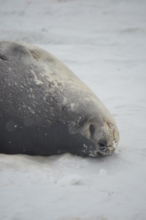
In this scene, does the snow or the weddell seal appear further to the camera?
the weddell seal

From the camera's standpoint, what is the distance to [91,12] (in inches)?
251

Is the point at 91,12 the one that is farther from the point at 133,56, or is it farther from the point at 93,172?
the point at 93,172

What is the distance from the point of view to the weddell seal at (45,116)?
195 cm

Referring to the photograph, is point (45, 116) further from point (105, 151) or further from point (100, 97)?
point (100, 97)

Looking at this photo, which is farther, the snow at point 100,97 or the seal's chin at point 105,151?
the seal's chin at point 105,151

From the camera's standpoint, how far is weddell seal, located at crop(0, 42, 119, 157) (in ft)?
6.41

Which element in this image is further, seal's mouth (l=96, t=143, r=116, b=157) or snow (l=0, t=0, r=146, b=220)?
seal's mouth (l=96, t=143, r=116, b=157)

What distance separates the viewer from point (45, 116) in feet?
6.46

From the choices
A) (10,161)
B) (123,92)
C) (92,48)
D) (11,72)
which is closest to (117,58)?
(92,48)

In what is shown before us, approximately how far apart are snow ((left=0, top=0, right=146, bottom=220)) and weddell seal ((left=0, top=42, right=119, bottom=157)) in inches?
3.4

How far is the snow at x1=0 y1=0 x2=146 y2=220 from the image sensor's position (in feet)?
4.75

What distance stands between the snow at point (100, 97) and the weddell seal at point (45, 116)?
9cm

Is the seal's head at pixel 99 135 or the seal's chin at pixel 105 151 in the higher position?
the seal's head at pixel 99 135

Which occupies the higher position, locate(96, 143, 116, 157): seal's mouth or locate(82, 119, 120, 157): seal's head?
locate(82, 119, 120, 157): seal's head
